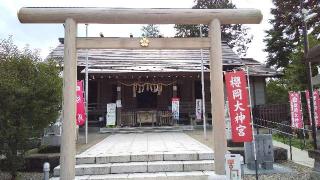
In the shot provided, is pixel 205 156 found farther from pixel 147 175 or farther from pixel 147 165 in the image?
pixel 147 175

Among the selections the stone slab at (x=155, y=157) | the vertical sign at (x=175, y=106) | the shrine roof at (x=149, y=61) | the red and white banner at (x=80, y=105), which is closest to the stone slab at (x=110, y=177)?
the stone slab at (x=155, y=157)

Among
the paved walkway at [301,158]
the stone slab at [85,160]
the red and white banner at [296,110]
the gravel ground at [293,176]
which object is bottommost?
the gravel ground at [293,176]

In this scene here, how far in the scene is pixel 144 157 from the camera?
9.34 meters

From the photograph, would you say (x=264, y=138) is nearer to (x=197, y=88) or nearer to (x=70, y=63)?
(x=70, y=63)

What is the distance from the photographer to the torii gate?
286 inches

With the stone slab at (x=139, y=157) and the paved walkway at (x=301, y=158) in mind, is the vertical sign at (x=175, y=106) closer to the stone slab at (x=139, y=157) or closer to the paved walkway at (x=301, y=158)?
the paved walkway at (x=301, y=158)

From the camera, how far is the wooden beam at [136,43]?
24.3 ft

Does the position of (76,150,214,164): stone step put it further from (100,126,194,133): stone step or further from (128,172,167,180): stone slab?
(100,126,194,133): stone step

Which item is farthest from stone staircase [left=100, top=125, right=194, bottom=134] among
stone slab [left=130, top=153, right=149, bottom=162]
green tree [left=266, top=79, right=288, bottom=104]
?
green tree [left=266, top=79, right=288, bottom=104]

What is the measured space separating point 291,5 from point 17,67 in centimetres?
2729

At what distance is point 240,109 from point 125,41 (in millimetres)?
3276

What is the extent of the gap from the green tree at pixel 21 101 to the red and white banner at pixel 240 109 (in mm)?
4935

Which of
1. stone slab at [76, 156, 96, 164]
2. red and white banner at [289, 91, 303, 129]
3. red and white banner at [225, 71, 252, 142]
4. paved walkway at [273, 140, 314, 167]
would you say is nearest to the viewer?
red and white banner at [225, 71, 252, 142]

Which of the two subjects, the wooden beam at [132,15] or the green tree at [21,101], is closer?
the wooden beam at [132,15]
